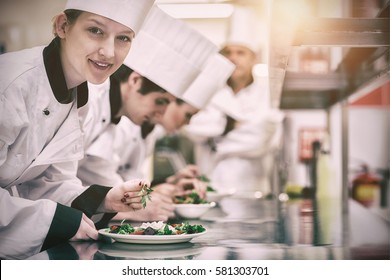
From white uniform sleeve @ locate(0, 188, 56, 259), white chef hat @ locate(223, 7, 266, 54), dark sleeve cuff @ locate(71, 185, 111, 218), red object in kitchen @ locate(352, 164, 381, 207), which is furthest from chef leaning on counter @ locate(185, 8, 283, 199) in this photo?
white uniform sleeve @ locate(0, 188, 56, 259)

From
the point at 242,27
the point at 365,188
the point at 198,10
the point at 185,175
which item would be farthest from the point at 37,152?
the point at 365,188

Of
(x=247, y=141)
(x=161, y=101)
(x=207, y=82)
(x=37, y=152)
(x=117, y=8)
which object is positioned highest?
(x=117, y=8)

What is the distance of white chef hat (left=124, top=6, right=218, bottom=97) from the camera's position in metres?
2.13

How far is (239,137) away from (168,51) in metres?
1.95

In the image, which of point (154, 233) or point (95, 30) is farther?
point (95, 30)

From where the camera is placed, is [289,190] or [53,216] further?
[289,190]

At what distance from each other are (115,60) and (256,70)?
1877 millimetres

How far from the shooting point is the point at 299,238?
1.55 m

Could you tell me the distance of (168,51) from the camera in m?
2.20

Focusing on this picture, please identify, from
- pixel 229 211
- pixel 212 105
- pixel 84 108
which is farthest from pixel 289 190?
pixel 84 108

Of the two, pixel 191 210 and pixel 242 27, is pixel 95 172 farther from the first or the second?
pixel 242 27

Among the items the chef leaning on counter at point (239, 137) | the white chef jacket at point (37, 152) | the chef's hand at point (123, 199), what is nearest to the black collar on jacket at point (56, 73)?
the white chef jacket at point (37, 152)

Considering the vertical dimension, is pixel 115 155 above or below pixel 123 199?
above
